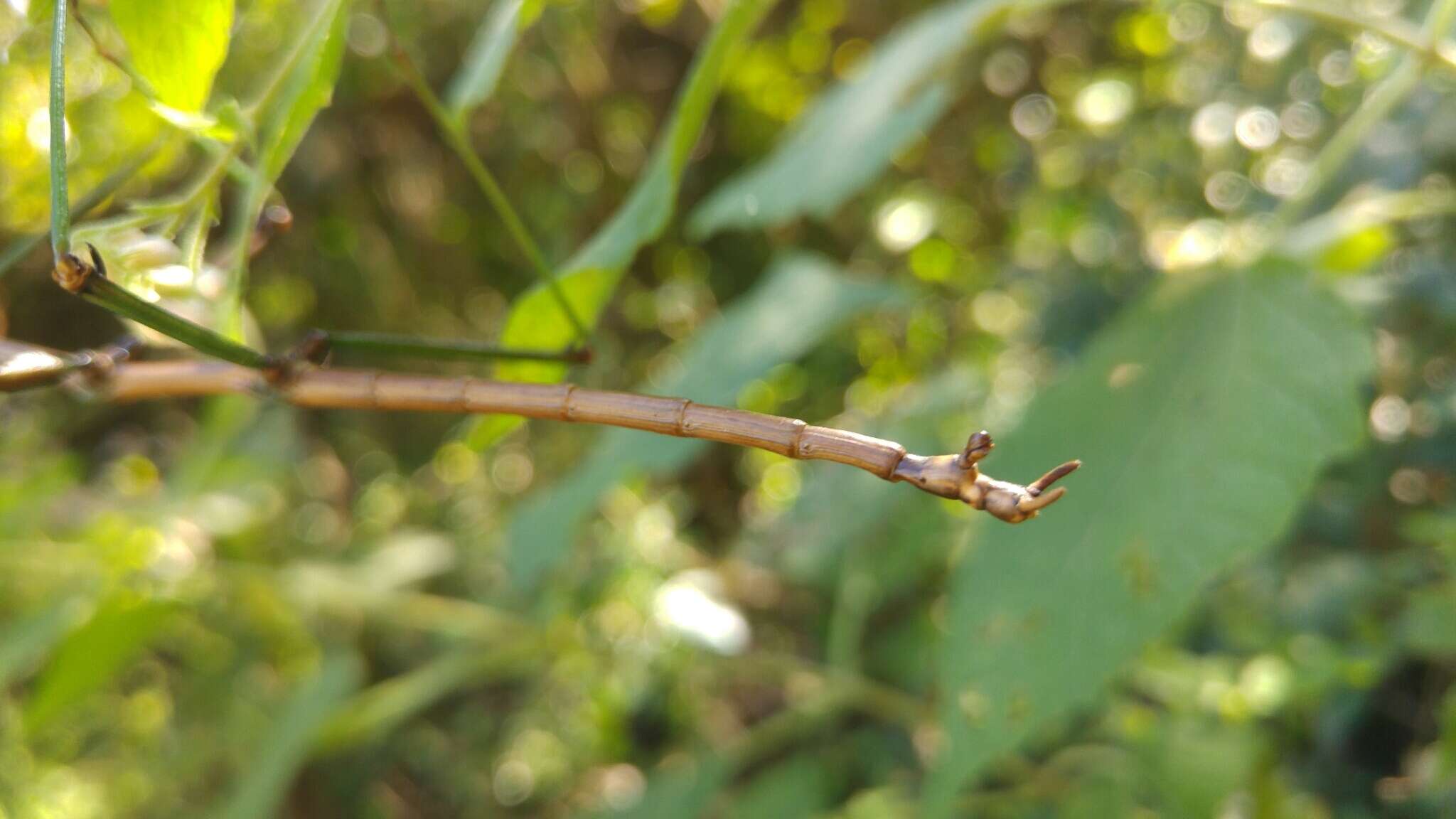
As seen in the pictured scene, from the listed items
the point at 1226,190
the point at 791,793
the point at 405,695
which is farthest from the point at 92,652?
the point at 1226,190

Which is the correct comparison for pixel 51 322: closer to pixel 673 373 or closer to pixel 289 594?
pixel 289 594

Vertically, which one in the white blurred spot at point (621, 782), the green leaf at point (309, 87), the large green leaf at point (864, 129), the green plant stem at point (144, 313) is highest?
the large green leaf at point (864, 129)

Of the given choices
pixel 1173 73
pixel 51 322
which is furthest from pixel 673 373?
pixel 51 322

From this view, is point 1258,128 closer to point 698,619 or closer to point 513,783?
point 698,619

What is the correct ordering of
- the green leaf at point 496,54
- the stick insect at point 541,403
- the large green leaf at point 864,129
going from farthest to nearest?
the large green leaf at point 864,129, the green leaf at point 496,54, the stick insect at point 541,403

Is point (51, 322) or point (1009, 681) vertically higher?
point (51, 322)

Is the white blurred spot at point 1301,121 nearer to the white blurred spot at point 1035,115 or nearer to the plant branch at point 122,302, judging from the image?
the white blurred spot at point 1035,115

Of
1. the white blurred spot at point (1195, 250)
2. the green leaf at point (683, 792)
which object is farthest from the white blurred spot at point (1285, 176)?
the green leaf at point (683, 792)

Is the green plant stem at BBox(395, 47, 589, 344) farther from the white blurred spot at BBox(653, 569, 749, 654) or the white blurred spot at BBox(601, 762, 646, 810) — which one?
the white blurred spot at BBox(601, 762, 646, 810)
